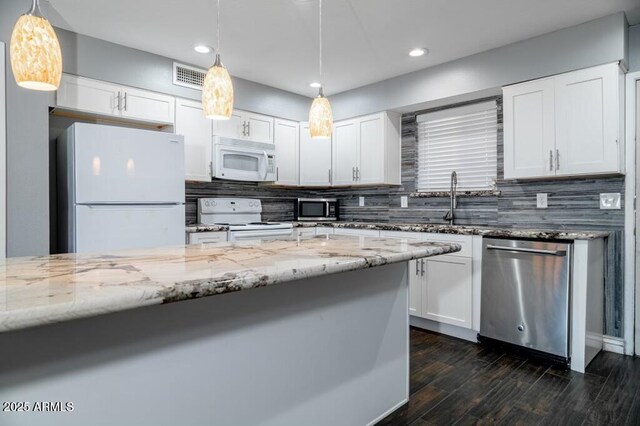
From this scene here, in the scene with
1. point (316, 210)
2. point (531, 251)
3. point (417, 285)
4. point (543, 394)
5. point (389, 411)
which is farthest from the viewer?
point (316, 210)

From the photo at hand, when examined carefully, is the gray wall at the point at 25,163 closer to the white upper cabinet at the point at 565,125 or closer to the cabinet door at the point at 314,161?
the cabinet door at the point at 314,161

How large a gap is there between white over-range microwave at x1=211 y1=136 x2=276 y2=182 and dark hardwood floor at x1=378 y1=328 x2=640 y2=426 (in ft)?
7.55

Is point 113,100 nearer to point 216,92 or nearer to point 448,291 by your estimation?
point 216,92

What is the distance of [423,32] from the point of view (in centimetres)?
290

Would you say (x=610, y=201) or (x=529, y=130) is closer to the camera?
(x=610, y=201)

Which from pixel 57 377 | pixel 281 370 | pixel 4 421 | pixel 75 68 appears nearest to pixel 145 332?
pixel 57 377

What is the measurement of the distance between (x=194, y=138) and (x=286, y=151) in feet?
3.69

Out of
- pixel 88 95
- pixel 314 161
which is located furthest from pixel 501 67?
pixel 88 95

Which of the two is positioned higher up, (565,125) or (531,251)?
(565,125)

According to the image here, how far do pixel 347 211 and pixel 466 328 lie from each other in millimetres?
2149

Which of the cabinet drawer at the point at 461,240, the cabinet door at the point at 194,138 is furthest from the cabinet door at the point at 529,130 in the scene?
the cabinet door at the point at 194,138

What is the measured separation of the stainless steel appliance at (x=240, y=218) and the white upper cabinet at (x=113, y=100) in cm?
94

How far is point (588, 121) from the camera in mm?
2701

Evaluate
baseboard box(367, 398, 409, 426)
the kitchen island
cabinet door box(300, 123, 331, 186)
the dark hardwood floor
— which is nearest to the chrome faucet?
the dark hardwood floor
